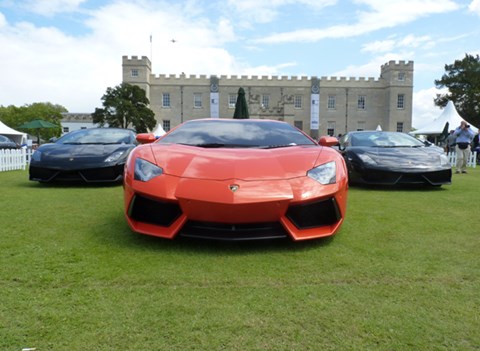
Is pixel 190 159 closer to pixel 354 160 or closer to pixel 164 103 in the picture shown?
pixel 354 160

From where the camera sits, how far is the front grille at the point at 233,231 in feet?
8.21

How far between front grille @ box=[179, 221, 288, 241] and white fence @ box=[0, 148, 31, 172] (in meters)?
8.93

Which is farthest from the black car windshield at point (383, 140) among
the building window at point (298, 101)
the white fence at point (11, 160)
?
the building window at point (298, 101)

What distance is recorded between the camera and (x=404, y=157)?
19.0 ft

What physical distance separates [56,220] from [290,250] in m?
2.29

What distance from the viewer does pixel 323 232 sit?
269cm

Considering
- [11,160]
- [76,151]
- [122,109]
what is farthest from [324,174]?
[122,109]

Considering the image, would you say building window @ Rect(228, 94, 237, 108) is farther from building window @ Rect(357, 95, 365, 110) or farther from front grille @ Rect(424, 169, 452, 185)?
front grille @ Rect(424, 169, 452, 185)

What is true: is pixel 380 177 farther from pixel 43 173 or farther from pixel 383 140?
pixel 43 173

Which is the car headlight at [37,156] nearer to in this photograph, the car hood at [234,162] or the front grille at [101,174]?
the front grille at [101,174]

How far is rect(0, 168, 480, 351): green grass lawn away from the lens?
4.93 ft

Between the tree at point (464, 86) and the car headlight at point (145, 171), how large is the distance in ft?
170

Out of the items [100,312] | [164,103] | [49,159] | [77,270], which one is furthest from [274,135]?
[164,103]

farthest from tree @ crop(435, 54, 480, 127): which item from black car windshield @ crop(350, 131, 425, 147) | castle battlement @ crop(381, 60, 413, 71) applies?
black car windshield @ crop(350, 131, 425, 147)
